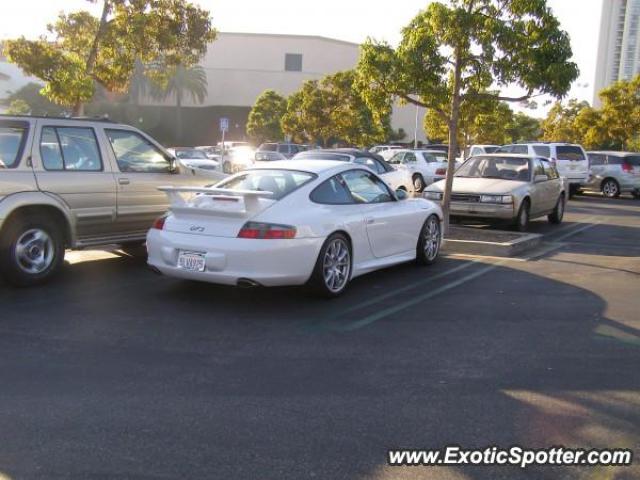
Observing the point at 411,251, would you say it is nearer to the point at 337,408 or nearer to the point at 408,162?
the point at 337,408

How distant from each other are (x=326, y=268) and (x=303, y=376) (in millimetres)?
2227

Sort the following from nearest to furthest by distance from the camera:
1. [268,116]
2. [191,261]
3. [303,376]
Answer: [303,376]
[191,261]
[268,116]

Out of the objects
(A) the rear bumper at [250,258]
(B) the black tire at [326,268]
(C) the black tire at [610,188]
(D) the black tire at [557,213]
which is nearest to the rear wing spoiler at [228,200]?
(A) the rear bumper at [250,258]

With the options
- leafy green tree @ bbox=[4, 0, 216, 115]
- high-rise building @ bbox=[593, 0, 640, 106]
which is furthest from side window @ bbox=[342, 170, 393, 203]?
high-rise building @ bbox=[593, 0, 640, 106]

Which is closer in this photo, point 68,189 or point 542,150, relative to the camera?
point 68,189

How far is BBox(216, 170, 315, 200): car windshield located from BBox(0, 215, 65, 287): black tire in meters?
1.96

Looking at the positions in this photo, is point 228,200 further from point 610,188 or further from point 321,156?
point 610,188

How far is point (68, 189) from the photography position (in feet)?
25.2

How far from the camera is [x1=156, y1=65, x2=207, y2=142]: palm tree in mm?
68562

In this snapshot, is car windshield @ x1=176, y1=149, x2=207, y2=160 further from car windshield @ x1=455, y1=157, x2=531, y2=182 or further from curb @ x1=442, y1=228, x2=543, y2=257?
curb @ x1=442, y1=228, x2=543, y2=257

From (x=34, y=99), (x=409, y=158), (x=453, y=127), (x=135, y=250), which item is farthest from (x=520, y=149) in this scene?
(x=34, y=99)

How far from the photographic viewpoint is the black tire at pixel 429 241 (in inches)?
350

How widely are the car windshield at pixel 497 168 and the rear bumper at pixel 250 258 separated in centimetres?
808

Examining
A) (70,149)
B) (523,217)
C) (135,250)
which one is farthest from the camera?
(523,217)
